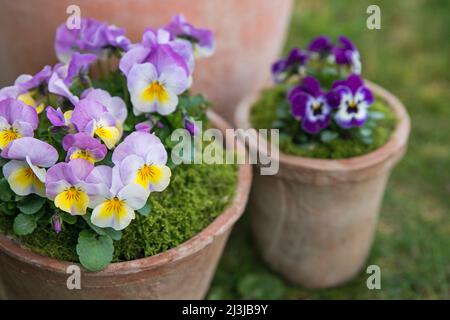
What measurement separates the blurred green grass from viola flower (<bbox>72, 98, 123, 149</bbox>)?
74 centimetres

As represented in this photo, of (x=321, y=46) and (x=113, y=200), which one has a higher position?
(x=321, y=46)

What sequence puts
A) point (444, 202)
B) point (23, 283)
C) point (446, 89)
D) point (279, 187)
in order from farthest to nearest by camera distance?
1. point (446, 89)
2. point (444, 202)
3. point (279, 187)
4. point (23, 283)

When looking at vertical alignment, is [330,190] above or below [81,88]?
below

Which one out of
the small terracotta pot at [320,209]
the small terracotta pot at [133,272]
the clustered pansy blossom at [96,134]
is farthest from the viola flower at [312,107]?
the clustered pansy blossom at [96,134]

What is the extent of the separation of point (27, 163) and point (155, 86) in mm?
341

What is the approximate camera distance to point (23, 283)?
1530 mm

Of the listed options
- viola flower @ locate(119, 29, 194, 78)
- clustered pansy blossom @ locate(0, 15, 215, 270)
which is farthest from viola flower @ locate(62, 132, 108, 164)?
viola flower @ locate(119, 29, 194, 78)

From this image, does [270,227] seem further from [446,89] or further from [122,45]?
[446,89]

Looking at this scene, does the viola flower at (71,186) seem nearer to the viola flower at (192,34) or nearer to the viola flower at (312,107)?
the viola flower at (192,34)

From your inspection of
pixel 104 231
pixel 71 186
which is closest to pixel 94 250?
pixel 104 231

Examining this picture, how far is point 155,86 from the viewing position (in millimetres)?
1471

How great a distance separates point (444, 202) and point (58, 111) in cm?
153

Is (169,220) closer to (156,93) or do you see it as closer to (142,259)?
(142,259)
